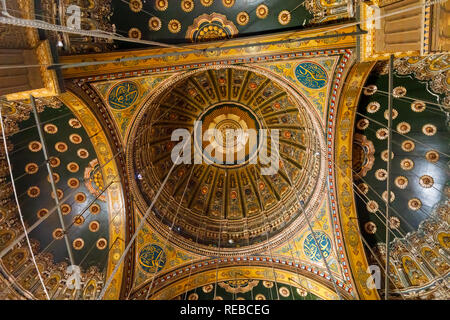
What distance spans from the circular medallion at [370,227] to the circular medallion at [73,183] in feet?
29.4

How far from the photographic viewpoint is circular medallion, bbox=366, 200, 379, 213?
7.57 m

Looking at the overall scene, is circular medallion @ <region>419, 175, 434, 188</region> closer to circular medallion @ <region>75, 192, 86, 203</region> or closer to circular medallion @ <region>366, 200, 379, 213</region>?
circular medallion @ <region>366, 200, 379, 213</region>

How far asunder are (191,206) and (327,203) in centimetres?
543

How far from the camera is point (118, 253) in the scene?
321 inches

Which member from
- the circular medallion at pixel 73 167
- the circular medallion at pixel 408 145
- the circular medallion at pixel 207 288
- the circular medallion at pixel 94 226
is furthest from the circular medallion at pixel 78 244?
the circular medallion at pixel 408 145

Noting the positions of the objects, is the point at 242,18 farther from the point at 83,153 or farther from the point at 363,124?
the point at 83,153

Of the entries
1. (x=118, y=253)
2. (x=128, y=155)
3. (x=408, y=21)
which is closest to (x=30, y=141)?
(x=128, y=155)

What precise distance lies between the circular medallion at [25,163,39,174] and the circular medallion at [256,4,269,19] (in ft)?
24.8

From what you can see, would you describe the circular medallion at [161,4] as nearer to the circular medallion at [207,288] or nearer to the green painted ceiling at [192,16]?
the green painted ceiling at [192,16]

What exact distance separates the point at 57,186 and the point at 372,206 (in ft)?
31.2

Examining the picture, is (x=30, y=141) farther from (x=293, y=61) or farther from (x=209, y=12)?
(x=293, y=61)

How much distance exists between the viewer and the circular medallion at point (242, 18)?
6409mm

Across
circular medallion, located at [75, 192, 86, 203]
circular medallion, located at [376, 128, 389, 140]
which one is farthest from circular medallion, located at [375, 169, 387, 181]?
circular medallion, located at [75, 192, 86, 203]

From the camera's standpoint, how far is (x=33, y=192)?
770 centimetres
